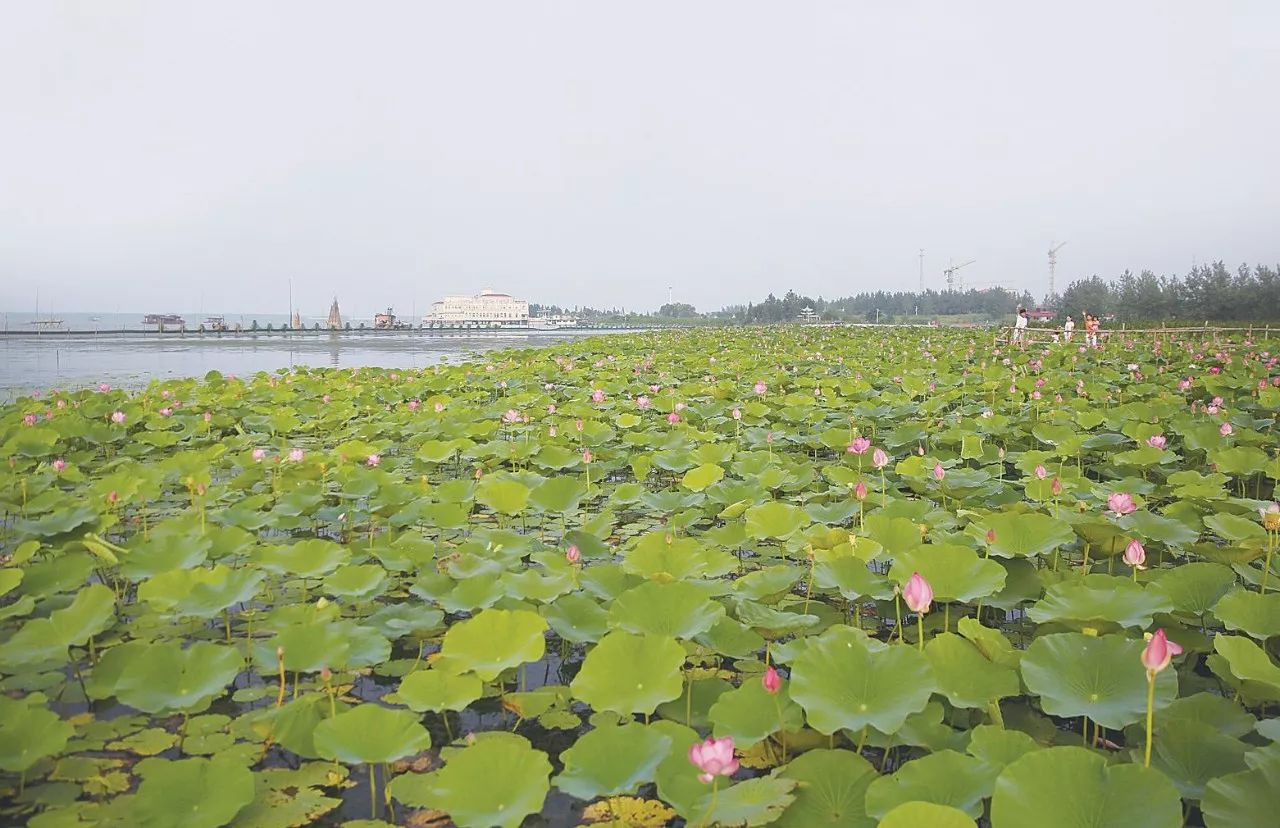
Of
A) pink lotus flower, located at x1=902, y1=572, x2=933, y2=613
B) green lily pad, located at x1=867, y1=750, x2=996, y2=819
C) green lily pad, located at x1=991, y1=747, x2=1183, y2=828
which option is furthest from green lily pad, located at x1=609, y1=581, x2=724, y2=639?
green lily pad, located at x1=991, y1=747, x2=1183, y2=828

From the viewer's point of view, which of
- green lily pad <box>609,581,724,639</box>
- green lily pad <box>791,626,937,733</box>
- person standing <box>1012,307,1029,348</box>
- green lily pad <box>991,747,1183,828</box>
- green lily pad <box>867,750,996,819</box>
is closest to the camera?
green lily pad <box>991,747,1183,828</box>

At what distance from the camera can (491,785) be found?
1138 mm

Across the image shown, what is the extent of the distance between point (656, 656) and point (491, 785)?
40 cm

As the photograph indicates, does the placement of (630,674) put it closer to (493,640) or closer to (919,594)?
(493,640)

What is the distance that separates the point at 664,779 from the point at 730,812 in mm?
140

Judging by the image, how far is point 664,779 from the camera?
3.93 feet

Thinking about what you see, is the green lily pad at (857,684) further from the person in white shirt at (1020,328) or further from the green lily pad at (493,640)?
the person in white shirt at (1020,328)

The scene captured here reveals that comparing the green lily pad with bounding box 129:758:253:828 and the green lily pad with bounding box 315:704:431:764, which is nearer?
the green lily pad with bounding box 129:758:253:828

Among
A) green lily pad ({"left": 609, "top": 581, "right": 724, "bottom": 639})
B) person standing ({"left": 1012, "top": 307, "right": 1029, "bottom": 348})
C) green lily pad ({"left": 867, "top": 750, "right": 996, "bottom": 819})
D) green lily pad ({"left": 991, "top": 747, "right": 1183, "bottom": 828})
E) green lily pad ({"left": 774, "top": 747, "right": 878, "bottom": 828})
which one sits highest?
person standing ({"left": 1012, "top": 307, "right": 1029, "bottom": 348})

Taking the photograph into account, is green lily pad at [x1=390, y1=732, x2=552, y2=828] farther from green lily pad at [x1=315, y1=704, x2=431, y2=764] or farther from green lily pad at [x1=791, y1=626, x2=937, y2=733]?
green lily pad at [x1=791, y1=626, x2=937, y2=733]

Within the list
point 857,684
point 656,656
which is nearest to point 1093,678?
point 857,684

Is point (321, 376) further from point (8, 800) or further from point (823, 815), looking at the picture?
point (823, 815)

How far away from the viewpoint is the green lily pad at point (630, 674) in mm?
1352

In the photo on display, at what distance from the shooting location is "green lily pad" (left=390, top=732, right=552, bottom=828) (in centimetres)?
109
